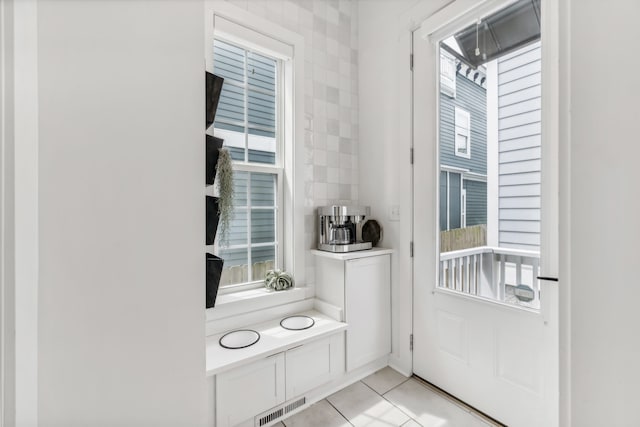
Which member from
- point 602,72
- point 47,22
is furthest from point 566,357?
point 47,22

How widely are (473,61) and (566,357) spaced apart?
1.76 meters

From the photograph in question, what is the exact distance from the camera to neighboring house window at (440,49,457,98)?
178 centimetres

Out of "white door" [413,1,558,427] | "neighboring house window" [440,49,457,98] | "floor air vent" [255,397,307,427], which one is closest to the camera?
"white door" [413,1,558,427]

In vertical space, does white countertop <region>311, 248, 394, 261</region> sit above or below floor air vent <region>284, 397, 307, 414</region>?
above

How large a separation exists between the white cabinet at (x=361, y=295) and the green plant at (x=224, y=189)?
2.21ft

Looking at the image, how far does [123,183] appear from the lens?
288 millimetres

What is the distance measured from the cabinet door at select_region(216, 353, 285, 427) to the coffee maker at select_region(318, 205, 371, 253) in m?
0.76

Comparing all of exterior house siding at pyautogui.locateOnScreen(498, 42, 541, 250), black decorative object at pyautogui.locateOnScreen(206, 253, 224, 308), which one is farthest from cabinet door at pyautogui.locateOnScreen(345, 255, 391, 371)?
black decorative object at pyautogui.locateOnScreen(206, 253, 224, 308)

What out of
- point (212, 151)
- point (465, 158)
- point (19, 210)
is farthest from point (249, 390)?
point (465, 158)

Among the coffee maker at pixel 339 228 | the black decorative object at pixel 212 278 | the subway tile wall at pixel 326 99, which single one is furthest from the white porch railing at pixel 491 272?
the black decorative object at pixel 212 278

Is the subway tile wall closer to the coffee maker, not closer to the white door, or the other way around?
the coffee maker

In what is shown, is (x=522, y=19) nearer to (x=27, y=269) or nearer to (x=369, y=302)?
(x=369, y=302)

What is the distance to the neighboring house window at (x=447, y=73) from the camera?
178 cm

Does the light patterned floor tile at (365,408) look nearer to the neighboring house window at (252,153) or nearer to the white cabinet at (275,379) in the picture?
the white cabinet at (275,379)
